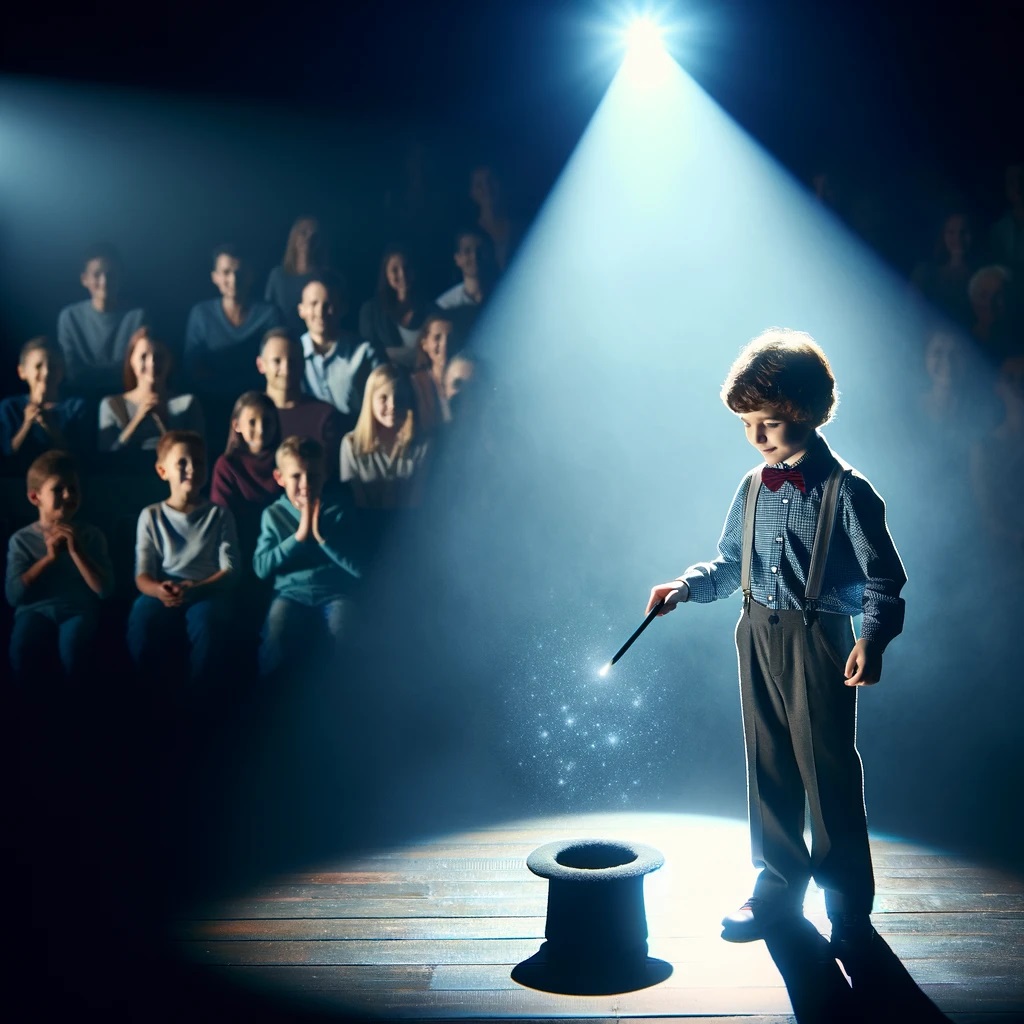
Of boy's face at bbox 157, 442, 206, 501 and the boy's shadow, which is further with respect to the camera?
boy's face at bbox 157, 442, 206, 501

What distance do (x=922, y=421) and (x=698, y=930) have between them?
3048 mm

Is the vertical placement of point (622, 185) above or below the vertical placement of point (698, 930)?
above

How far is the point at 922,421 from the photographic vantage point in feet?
15.7

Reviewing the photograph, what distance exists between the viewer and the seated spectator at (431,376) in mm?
4957

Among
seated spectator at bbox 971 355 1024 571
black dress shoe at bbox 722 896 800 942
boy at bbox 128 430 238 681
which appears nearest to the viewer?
black dress shoe at bbox 722 896 800 942

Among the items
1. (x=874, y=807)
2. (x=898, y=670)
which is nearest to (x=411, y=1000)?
(x=874, y=807)

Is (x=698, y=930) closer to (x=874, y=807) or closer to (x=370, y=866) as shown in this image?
(x=370, y=866)

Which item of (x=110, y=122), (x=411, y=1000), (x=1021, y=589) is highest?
(x=110, y=122)

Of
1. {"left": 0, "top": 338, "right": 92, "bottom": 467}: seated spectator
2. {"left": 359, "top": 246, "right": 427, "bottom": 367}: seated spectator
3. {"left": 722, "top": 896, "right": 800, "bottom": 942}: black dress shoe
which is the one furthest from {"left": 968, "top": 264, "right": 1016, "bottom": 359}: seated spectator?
{"left": 0, "top": 338, "right": 92, "bottom": 467}: seated spectator

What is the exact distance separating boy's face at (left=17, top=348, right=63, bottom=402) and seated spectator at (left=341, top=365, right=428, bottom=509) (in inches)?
61.4

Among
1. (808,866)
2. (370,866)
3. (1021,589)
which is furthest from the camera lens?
(1021,589)

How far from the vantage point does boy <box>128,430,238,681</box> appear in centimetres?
482

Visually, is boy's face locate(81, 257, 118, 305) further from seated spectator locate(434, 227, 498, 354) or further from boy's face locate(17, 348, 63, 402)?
seated spectator locate(434, 227, 498, 354)

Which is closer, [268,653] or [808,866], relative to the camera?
[808,866]
